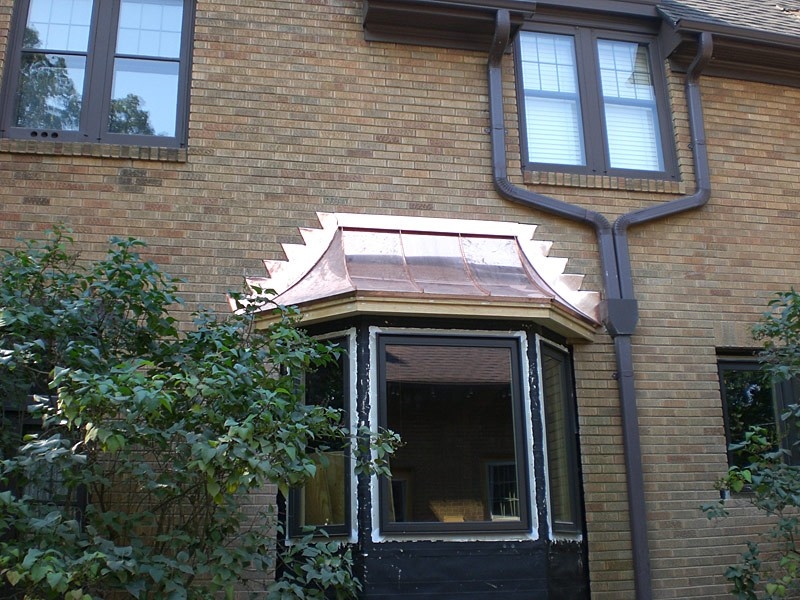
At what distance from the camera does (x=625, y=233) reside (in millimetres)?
8211

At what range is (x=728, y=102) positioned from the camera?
903 centimetres

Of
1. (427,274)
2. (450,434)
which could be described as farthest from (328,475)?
(427,274)

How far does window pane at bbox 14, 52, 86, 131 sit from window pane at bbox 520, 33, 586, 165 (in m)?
3.98

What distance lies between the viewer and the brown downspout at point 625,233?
741cm

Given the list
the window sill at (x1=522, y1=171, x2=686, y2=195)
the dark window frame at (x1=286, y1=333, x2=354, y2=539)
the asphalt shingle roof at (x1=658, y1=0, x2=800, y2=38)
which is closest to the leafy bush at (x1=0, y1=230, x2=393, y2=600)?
the dark window frame at (x1=286, y1=333, x2=354, y2=539)

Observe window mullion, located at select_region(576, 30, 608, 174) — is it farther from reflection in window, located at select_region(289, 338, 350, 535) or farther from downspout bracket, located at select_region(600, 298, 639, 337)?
reflection in window, located at select_region(289, 338, 350, 535)

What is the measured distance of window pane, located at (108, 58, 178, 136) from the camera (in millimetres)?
7973

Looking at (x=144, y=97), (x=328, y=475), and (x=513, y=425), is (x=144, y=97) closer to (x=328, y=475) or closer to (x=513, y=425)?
(x=328, y=475)

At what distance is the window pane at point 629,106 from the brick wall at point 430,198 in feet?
0.89

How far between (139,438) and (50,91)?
3925 millimetres

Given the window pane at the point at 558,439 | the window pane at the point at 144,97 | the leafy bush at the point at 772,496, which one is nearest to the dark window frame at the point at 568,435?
the window pane at the point at 558,439

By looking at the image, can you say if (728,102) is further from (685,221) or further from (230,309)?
(230,309)

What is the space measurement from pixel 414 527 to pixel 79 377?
266 centimetres

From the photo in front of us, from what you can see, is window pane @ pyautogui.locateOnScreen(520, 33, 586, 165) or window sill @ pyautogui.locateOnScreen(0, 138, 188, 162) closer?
window sill @ pyautogui.locateOnScreen(0, 138, 188, 162)
